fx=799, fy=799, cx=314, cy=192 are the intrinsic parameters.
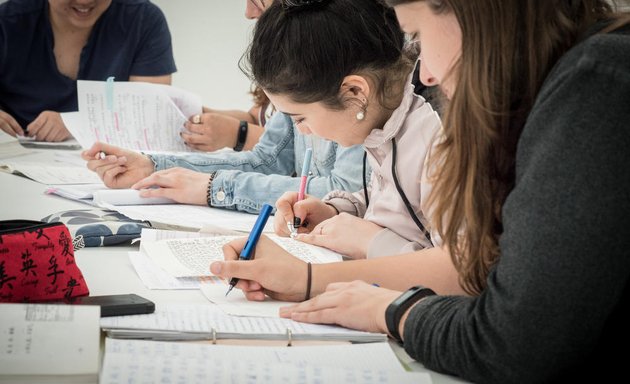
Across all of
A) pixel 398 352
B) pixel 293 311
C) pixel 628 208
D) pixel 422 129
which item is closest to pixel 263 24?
pixel 422 129

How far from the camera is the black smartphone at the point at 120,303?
1009 mm

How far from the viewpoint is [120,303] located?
3.37ft

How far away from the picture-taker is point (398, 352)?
3.18 ft

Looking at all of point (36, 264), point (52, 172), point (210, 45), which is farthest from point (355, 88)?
point (210, 45)

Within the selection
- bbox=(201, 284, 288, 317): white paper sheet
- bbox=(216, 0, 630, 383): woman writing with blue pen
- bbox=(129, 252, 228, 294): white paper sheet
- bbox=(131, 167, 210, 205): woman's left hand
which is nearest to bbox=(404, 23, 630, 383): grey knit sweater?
bbox=(216, 0, 630, 383): woman writing with blue pen

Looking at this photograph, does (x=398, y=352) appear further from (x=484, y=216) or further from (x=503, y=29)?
(x=503, y=29)

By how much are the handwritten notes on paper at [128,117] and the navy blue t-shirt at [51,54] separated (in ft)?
2.00

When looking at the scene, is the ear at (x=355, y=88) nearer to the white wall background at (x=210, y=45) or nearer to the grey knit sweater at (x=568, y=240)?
the grey knit sweater at (x=568, y=240)

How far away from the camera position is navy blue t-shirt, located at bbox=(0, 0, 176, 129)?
9.52ft

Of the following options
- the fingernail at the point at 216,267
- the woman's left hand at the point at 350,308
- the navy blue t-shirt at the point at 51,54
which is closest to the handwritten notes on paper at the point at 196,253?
the fingernail at the point at 216,267

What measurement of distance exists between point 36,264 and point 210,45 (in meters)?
3.42

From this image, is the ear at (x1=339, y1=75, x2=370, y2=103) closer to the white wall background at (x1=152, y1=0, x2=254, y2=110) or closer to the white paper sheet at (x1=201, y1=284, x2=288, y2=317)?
the white paper sheet at (x1=201, y1=284, x2=288, y2=317)

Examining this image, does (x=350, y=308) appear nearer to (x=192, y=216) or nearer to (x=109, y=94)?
(x=192, y=216)

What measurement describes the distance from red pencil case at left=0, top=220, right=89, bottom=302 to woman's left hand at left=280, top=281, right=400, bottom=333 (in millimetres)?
293
